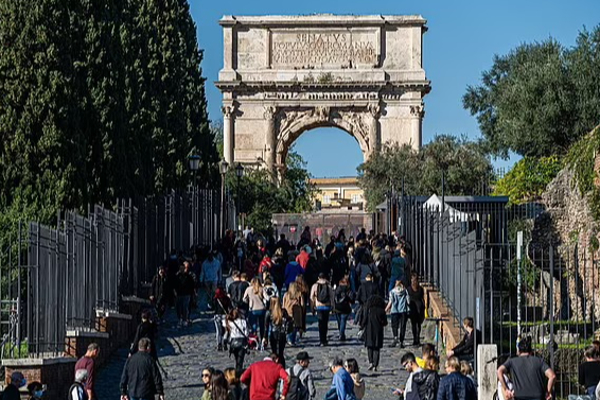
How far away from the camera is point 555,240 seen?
27766 mm

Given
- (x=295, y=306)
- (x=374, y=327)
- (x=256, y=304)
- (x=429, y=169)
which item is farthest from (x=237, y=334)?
(x=429, y=169)

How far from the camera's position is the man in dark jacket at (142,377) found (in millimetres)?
17484

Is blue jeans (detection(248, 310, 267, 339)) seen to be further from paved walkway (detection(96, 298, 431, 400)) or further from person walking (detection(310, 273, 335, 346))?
person walking (detection(310, 273, 335, 346))

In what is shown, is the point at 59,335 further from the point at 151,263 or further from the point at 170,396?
the point at 151,263

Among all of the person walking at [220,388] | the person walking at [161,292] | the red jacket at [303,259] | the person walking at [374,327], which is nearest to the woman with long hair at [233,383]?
the person walking at [220,388]

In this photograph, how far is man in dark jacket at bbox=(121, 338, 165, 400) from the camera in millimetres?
17484

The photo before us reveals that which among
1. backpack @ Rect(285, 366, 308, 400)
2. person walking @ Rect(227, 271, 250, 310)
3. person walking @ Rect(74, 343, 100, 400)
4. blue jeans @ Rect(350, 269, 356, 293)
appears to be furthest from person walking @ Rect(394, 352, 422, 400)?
blue jeans @ Rect(350, 269, 356, 293)

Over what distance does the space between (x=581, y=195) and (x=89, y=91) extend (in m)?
9.50

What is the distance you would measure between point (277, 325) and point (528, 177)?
25.7 metres

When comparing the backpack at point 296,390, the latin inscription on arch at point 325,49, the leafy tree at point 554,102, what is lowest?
the backpack at point 296,390

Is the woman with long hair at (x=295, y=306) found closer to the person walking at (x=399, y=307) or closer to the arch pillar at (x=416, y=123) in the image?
the person walking at (x=399, y=307)

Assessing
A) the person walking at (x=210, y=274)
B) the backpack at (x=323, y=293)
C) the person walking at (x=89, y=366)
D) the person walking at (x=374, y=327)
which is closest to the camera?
the person walking at (x=89, y=366)

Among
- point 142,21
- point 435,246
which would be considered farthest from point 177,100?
point 435,246

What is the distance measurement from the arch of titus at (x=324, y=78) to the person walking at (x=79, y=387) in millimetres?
57723
